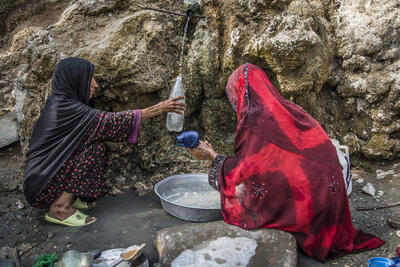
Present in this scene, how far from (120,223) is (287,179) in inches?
60.1

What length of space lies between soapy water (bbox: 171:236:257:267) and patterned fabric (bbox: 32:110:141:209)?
47.0 inches

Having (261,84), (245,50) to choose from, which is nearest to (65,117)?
(261,84)

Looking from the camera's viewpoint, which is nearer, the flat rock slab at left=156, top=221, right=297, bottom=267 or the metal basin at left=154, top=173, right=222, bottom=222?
Result: the flat rock slab at left=156, top=221, right=297, bottom=267

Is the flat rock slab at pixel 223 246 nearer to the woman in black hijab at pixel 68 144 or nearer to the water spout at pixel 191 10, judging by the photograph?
the woman in black hijab at pixel 68 144

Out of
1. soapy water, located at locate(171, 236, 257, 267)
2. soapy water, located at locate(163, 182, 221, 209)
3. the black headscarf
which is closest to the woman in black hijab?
the black headscarf

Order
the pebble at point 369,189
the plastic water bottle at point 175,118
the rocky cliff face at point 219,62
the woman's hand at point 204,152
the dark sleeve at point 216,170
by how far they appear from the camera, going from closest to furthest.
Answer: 1. the dark sleeve at point 216,170
2. the woman's hand at point 204,152
3. the pebble at point 369,189
4. the rocky cliff face at point 219,62
5. the plastic water bottle at point 175,118

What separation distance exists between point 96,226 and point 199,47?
2.18m

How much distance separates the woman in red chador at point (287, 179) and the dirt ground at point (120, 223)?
0.23 metres

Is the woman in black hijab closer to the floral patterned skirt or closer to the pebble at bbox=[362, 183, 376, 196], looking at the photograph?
the floral patterned skirt

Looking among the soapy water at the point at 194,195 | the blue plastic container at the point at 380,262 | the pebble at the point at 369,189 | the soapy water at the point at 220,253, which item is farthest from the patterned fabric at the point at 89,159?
the pebble at the point at 369,189

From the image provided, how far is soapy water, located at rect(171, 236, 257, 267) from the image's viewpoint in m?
1.83

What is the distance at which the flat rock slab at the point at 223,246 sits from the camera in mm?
1852

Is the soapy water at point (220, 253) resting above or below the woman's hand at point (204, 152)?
below

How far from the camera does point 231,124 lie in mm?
3660
